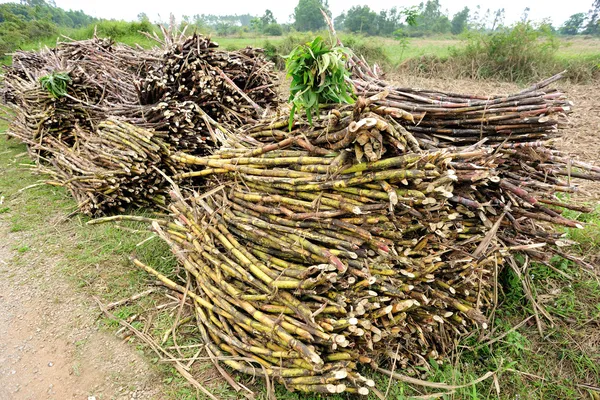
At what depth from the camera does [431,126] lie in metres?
2.87

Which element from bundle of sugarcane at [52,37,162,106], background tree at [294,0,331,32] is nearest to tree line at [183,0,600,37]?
background tree at [294,0,331,32]

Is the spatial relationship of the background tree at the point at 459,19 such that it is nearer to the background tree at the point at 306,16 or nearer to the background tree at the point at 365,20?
the background tree at the point at 365,20

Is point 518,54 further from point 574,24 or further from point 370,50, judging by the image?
point 574,24

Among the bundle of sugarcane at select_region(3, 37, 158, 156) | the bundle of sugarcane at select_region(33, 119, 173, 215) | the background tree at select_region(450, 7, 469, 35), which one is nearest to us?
the bundle of sugarcane at select_region(33, 119, 173, 215)

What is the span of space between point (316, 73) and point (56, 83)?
578 centimetres

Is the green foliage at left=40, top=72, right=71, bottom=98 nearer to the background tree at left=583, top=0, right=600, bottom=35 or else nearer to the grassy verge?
the grassy verge

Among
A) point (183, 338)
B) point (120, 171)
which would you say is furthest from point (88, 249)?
point (183, 338)

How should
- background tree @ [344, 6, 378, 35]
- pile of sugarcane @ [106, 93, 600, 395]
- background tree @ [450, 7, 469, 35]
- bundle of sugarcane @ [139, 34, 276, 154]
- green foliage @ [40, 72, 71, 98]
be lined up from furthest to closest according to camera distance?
background tree @ [450, 7, 469, 35]
background tree @ [344, 6, 378, 35]
green foliage @ [40, 72, 71, 98]
bundle of sugarcane @ [139, 34, 276, 154]
pile of sugarcane @ [106, 93, 600, 395]

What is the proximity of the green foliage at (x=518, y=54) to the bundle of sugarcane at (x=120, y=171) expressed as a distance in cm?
1179

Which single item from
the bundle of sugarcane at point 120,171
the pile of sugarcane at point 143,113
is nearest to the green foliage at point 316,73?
the pile of sugarcane at point 143,113

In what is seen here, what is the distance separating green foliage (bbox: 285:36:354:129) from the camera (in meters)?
2.33

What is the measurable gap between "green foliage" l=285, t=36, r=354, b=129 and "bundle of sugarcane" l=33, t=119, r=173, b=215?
286 centimetres

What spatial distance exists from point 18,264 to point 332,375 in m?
4.02

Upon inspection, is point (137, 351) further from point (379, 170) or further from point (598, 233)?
point (598, 233)
